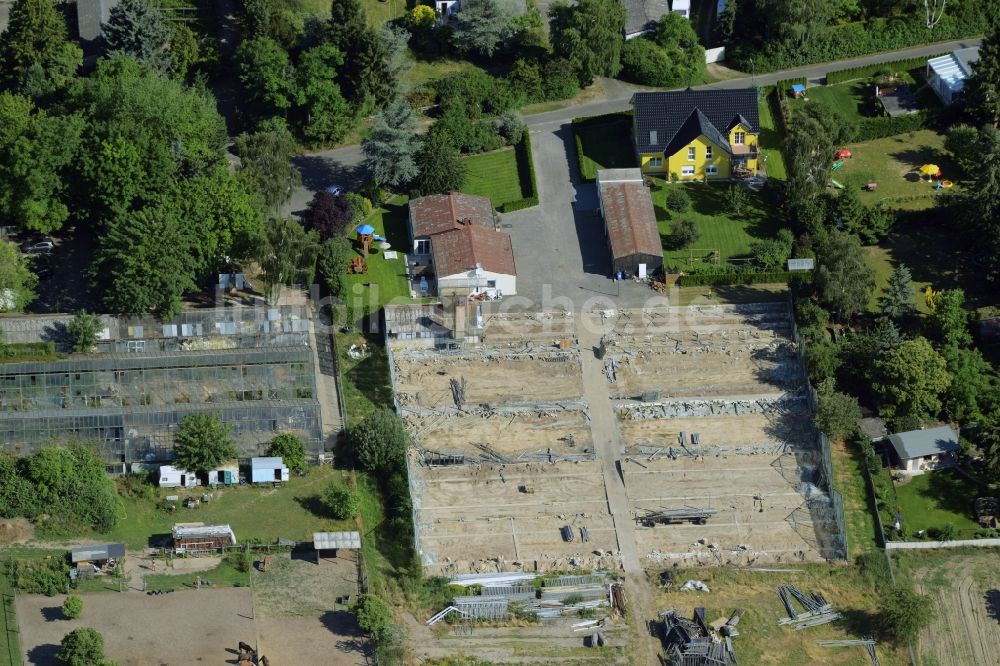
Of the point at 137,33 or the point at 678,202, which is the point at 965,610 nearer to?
the point at 678,202

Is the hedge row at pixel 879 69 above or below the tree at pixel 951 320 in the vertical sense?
above

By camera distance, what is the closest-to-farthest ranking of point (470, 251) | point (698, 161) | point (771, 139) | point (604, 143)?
point (470, 251)
point (698, 161)
point (771, 139)
point (604, 143)

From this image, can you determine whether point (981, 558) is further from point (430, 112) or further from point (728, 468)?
point (430, 112)

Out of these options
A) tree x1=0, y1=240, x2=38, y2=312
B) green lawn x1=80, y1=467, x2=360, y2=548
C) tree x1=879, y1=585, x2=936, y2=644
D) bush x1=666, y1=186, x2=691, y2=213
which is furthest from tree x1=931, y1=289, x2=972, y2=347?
tree x1=0, y1=240, x2=38, y2=312

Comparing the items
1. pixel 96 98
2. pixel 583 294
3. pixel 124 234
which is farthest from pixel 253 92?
pixel 583 294

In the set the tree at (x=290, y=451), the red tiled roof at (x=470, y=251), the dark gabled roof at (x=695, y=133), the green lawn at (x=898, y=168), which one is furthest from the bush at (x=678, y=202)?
the tree at (x=290, y=451)

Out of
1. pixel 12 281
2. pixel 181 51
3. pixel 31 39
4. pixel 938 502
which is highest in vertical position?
pixel 31 39

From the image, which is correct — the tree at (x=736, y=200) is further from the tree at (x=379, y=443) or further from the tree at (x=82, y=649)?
the tree at (x=82, y=649)

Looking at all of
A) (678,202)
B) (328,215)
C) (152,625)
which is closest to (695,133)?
(678,202)

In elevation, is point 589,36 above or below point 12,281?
above
